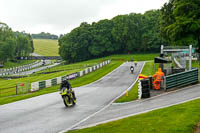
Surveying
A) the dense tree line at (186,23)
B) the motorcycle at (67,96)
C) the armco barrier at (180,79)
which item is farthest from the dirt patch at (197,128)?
the dense tree line at (186,23)

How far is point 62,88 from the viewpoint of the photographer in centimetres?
1330

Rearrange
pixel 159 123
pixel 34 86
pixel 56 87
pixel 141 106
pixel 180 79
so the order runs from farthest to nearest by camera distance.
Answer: pixel 56 87
pixel 34 86
pixel 180 79
pixel 141 106
pixel 159 123

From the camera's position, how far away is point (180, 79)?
54.2ft

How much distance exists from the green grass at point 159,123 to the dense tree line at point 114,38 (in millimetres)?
77176

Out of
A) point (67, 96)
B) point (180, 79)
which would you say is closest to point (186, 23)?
point (180, 79)

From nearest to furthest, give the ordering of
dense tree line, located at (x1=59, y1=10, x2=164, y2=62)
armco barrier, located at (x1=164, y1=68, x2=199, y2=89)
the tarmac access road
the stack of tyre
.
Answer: the tarmac access road
the stack of tyre
armco barrier, located at (x1=164, y1=68, x2=199, y2=89)
dense tree line, located at (x1=59, y1=10, x2=164, y2=62)

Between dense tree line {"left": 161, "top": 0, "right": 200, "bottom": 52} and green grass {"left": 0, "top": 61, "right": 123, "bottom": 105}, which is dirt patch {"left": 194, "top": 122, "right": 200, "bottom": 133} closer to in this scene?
green grass {"left": 0, "top": 61, "right": 123, "bottom": 105}

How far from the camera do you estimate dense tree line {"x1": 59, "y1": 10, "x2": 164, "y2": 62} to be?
88750 millimetres

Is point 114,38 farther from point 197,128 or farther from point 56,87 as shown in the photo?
point 197,128

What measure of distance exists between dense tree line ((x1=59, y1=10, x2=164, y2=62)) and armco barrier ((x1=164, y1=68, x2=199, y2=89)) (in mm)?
68694

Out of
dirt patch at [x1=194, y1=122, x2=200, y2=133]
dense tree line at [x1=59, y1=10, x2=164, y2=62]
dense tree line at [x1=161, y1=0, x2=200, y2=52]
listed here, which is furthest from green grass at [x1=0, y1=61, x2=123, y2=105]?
dense tree line at [x1=59, y1=10, x2=164, y2=62]

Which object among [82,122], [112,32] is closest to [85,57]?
[112,32]

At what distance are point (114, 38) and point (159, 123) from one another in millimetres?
86396

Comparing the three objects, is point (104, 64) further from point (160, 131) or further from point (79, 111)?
point (160, 131)
